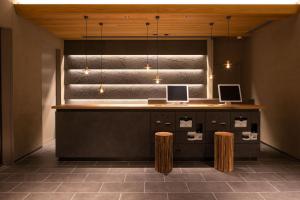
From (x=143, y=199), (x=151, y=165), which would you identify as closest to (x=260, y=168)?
(x=151, y=165)

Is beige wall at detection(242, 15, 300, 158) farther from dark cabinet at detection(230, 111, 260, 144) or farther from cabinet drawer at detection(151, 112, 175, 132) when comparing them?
cabinet drawer at detection(151, 112, 175, 132)

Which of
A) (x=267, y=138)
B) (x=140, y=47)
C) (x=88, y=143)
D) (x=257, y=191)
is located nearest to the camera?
(x=257, y=191)

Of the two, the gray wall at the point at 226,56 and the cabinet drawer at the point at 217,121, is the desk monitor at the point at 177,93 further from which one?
the gray wall at the point at 226,56

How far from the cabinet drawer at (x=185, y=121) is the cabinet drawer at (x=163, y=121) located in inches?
3.6

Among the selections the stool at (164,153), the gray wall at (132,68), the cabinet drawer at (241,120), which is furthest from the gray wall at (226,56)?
the stool at (164,153)

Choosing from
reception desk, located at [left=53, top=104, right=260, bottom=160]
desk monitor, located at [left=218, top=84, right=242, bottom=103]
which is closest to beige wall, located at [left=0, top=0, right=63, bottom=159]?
reception desk, located at [left=53, top=104, right=260, bottom=160]

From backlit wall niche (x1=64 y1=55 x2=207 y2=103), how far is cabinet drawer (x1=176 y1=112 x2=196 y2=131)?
310 centimetres

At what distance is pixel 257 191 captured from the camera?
3.58 meters

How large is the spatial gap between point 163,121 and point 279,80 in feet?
9.08

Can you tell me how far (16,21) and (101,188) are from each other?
3.51 metres

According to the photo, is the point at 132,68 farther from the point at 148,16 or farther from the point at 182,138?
the point at 182,138

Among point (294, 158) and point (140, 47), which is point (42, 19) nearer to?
point (140, 47)

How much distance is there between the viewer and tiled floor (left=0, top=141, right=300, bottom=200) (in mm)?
3447

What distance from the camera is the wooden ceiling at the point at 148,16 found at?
5.01m
